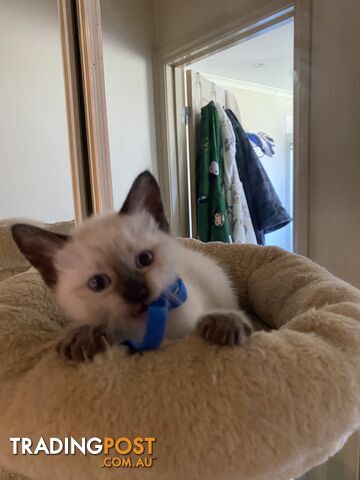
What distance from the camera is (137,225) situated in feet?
1.94

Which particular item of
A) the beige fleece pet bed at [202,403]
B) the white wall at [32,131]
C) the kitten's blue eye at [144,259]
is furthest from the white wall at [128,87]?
the beige fleece pet bed at [202,403]

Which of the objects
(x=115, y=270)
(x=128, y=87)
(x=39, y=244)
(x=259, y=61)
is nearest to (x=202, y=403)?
(x=115, y=270)

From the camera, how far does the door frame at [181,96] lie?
1.26m

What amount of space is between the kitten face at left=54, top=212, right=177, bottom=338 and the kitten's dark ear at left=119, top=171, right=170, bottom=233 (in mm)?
21

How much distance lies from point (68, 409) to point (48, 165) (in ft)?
4.03

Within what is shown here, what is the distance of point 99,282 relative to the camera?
1.72 ft

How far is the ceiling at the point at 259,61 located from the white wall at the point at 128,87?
333mm

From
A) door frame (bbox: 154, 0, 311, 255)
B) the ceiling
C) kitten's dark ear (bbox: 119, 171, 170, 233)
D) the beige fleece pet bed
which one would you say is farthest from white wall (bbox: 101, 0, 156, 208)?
the beige fleece pet bed

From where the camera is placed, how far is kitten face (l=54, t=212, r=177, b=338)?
504 mm

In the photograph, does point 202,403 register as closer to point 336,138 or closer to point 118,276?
point 118,276

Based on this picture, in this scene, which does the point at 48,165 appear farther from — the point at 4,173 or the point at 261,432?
the point at 261,432

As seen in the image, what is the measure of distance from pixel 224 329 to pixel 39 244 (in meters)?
0.31

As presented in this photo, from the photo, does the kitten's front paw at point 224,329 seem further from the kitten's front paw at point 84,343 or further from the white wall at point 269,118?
the white wall at point 269,118

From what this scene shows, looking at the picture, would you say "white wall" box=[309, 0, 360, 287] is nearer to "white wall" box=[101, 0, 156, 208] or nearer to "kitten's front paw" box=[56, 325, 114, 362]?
"white wall" box=[101, 0, 156, 208]
